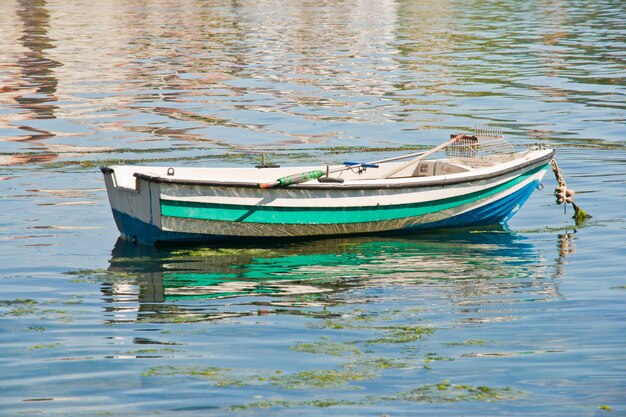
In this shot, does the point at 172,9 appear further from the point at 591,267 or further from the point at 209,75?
the point at 591,267

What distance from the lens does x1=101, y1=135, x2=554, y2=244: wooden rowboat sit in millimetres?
16812

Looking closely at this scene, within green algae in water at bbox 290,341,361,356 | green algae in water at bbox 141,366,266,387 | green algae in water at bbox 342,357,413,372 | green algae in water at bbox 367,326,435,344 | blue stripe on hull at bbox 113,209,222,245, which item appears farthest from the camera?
blue stripe on hull at bbox 113,209,222,245

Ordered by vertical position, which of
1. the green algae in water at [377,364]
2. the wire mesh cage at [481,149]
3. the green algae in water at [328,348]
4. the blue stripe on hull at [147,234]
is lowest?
the blue stripe on hull at [147,234]

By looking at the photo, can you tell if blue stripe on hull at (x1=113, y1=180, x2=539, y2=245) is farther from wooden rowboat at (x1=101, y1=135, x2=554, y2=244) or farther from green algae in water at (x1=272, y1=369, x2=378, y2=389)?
green algae in water at (x1=272, y1=369, x2=378, y2=389)

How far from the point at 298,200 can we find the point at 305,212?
0.87 ft

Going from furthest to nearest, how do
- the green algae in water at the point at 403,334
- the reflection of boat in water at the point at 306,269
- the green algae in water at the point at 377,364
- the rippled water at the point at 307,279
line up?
the reflection of boat in water at the point at 306,269 < the green algae in water at the point at 403,334 < the green algae in water at the point at 377,364 < the rippled water at the point at 307,279

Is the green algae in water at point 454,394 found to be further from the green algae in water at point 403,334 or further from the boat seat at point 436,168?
the boat seat at point 436,168

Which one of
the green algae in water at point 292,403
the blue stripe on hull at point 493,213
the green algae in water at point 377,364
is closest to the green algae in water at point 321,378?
→ the green algae in water at point 377,364

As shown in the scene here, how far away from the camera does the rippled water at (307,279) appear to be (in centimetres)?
1045

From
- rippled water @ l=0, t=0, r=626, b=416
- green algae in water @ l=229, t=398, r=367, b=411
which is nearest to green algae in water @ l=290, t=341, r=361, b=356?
rippled water @ l=0, t=0, r=626, b=416

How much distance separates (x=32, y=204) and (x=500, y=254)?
29.0 ft

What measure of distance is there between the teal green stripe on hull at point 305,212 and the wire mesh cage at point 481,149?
120cm

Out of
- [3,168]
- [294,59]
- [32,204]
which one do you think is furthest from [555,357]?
[294,59]

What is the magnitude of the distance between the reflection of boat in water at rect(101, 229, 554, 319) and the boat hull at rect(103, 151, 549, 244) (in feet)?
0.79
